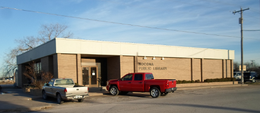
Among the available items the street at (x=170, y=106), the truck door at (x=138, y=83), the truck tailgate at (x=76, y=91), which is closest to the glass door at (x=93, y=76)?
the truck door at (x=138, y=83)

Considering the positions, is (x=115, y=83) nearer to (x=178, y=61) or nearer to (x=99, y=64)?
(x=99, y=64)

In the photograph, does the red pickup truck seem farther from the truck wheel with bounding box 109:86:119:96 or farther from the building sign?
the building sign

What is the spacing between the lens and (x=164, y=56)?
28391 mm

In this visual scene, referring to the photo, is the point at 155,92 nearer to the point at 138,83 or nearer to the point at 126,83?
the point at 138,83

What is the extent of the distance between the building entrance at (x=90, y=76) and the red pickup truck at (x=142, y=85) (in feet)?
26.7

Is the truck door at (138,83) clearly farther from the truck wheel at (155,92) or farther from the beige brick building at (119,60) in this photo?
the beige brick building at (119,60)

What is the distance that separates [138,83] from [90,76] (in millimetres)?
10514

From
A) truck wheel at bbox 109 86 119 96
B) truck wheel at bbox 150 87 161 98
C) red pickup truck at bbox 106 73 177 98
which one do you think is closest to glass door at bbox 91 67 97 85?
red pickup truck at bbox 106 73 177 98

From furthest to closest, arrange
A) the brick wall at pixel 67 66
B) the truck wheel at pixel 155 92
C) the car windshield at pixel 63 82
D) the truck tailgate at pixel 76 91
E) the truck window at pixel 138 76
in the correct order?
1. the brick wall at pixel 67 66
2. the truck window at pixel 138 76
3. the truck wheel at pixel 155 92
4. the car windshield at pixel 63 82
5. the truck tailgate at pixel 76 91

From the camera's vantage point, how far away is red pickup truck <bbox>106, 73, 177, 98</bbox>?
52.1 feet

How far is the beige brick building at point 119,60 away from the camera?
2206 cm

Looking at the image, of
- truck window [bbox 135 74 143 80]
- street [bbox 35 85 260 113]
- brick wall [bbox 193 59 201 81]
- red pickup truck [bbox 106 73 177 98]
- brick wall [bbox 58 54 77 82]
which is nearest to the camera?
street [bbox 35 85 260 113]

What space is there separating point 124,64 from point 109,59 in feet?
8.35

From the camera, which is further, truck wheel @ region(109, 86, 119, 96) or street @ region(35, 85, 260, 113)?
truck wheel @ region(109, 86, 119, 96)
